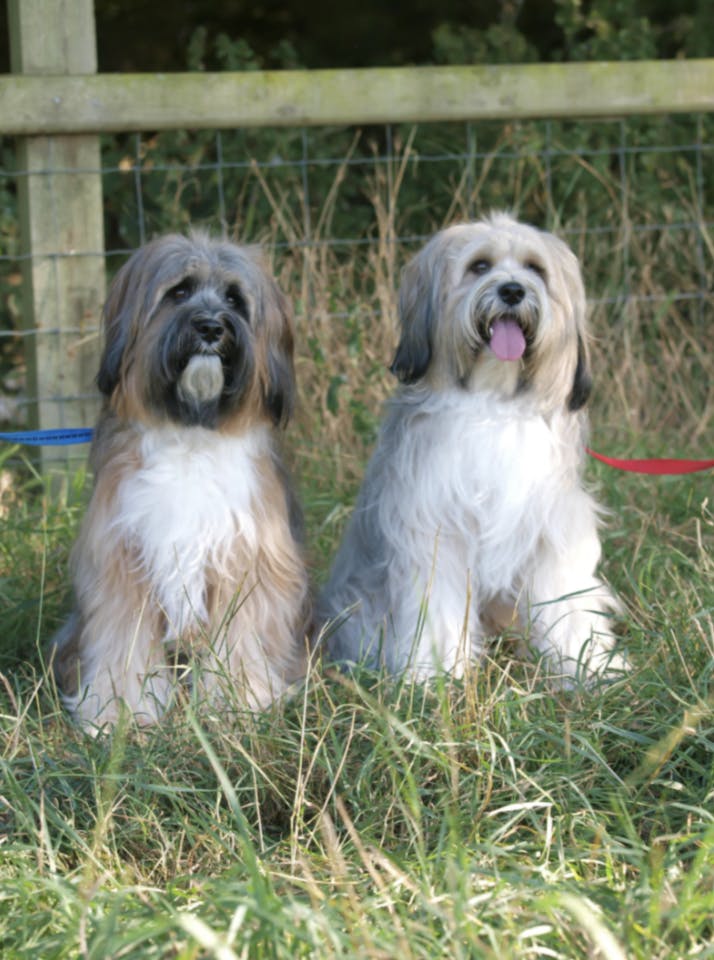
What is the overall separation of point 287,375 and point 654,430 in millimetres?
2488

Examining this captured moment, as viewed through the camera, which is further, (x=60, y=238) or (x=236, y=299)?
(x=60, y=238)

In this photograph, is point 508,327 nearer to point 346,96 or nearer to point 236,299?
point 236,299

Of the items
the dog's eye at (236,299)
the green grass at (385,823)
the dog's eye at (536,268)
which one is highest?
the dog's eye at (536,268)

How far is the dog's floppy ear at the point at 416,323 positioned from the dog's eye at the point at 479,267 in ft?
0.36

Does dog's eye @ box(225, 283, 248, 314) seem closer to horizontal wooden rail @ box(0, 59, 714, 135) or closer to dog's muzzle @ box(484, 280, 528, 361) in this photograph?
dog's muzzle @ box(484, 280, 528, 361)

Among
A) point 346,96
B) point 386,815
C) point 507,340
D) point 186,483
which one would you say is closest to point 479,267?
point 507,340

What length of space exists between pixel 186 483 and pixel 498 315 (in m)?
0.85

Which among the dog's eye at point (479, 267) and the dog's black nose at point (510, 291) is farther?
the dog's eye at point (479, 267)

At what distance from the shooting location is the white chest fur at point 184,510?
3.21 m

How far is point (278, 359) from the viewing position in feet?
10.8

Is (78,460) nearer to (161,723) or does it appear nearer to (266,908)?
(161,723)

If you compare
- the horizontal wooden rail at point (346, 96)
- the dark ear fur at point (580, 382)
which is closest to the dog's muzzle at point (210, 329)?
the dark ear fur at point (580, 382)

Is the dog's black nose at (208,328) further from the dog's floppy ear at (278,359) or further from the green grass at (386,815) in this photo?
the green grass at (386,815)

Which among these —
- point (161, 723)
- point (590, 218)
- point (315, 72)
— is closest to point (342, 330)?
point (315, 72)
